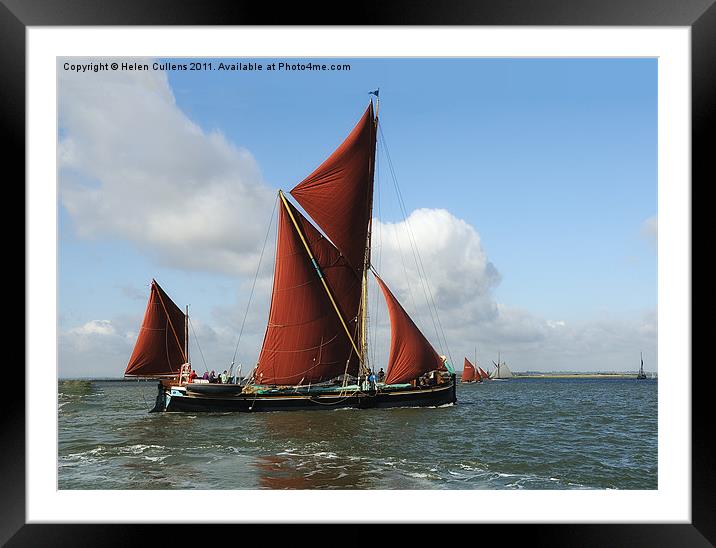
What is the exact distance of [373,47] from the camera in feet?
27.7

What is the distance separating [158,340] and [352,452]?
23284 mm

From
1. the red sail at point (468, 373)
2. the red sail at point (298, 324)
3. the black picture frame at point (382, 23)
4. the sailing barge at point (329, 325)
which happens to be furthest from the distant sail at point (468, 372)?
the black picture frame at point (382, 23)

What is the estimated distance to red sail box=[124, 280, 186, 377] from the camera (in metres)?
36.2

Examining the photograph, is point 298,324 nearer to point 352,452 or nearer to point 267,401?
point 267,401

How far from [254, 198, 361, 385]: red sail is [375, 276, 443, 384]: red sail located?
7.98 feet

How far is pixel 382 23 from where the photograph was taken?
25.1 feet

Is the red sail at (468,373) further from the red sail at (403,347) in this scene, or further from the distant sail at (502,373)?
the red sail at (403,347)

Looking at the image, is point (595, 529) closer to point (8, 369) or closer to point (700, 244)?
point (700, 244)

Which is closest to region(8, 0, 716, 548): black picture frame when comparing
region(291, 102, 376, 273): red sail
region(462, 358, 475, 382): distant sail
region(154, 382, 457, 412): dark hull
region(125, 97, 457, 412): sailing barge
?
region(125, 97, 457, 412): sailing barge

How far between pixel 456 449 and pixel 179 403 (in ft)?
54.1

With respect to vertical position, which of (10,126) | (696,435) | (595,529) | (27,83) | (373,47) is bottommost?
(595,529)

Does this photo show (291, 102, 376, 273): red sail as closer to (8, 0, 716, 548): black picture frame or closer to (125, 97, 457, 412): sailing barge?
(125, 97, 457, 412): sailing barge

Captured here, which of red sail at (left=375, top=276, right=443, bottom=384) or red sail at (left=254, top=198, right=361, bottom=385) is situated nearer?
red sail at (left=254, top=198, right=361, bottom=385)

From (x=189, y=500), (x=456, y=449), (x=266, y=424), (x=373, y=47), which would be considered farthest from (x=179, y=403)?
(x=373, y=47)
